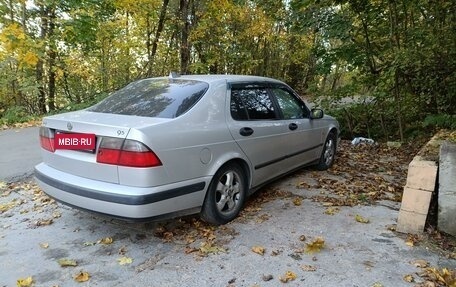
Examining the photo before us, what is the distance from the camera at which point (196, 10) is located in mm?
12898

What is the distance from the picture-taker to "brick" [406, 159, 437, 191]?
328 cm

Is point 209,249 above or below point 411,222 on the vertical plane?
below

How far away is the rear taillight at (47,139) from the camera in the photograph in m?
3.35

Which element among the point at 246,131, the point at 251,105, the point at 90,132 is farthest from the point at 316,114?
the point at 90,132

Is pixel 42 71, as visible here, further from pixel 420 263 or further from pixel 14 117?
pixel 420 263

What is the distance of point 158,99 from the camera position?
11.6 ft

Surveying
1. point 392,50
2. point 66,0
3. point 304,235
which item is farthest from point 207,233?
point 66,0

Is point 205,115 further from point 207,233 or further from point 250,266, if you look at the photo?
point 250,266

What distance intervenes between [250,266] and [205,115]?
140 cm

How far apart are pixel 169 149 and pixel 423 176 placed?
2.33 m

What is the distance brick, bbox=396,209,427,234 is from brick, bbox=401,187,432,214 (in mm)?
41

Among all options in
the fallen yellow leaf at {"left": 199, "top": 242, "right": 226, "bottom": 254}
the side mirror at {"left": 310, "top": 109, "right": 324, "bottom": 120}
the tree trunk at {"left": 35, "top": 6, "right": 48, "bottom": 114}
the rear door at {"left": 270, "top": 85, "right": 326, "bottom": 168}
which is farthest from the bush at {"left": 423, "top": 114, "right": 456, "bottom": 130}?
the tree trunk at {"left": 35, "top": 6, "right": 48, "bottom": 114}

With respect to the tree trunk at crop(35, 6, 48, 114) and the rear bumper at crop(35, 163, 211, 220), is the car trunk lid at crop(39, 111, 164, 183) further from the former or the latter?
the tree trunk at crop(35, 6, 48, 114)

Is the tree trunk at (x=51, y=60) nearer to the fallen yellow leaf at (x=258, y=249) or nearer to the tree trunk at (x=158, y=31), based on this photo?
the tree trunk at (x=158, y=31)
